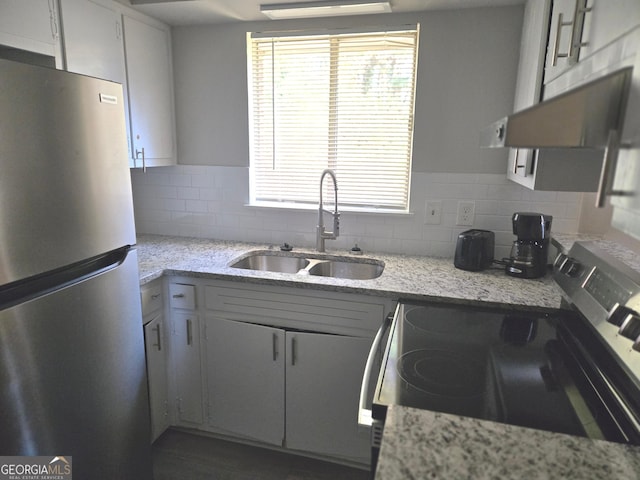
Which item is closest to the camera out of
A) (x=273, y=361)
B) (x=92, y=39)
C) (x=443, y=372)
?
(x=443, y=372)

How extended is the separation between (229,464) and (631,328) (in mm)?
1842

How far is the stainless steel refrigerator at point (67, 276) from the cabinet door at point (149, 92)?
0.79m

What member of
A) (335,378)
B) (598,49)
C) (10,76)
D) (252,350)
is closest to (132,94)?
(10,76)

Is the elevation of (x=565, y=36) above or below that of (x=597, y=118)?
above

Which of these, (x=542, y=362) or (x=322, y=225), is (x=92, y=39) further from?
(x=542, y=362)

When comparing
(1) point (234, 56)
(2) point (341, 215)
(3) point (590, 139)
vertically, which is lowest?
(2) point (341, 215)

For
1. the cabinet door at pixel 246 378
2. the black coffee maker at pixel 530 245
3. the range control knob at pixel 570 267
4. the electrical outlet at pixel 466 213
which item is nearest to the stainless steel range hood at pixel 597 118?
the range control knob at pixel 570 267

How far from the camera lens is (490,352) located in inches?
49.3

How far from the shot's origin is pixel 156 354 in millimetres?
2002

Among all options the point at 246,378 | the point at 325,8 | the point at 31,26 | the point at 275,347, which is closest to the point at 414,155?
the point at 325,8

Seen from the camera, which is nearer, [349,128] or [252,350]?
[252,350]

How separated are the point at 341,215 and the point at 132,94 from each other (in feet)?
4.24

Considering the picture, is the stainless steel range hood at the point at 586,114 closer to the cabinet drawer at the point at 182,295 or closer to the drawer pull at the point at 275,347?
the drawer pull at the point at 275,347

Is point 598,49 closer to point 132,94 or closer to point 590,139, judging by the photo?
point 590,139
